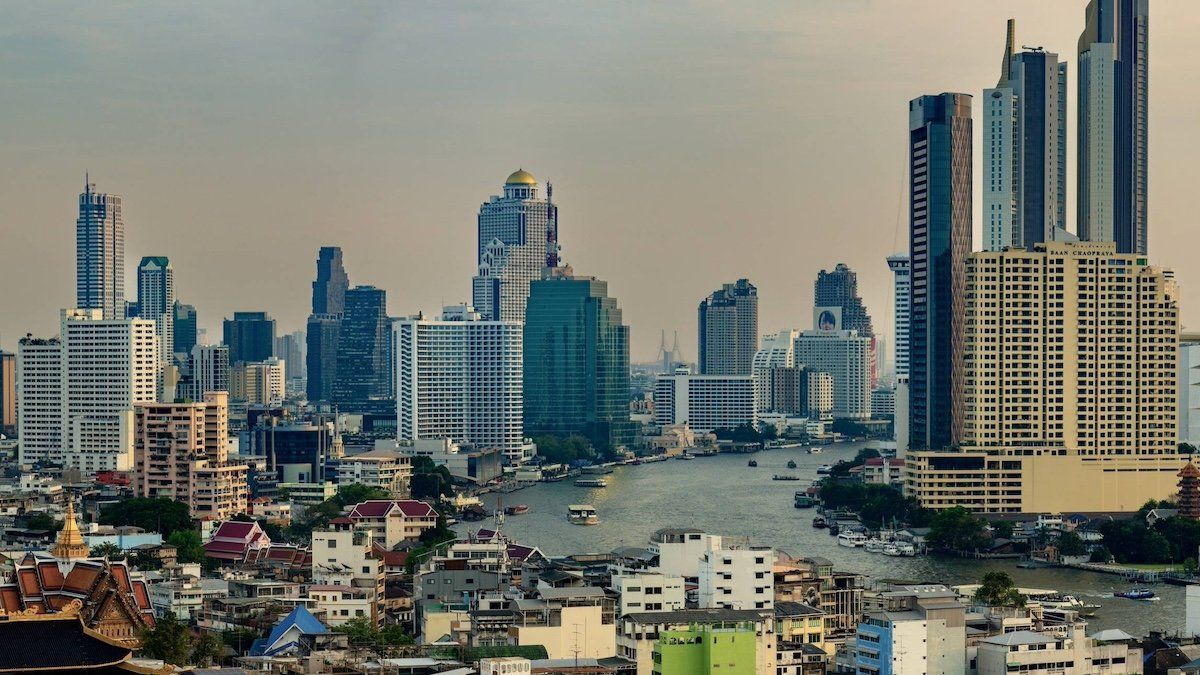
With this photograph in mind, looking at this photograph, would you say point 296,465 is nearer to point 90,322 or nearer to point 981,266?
point 90,322

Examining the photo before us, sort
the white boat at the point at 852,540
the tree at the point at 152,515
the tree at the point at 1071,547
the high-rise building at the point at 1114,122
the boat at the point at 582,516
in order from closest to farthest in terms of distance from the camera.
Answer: the tree at the point at 152,515 → the tree at the point at 1071,547 → the white boat at the point at 852,540 → the boat at the point at 582,516 → the high-rise building at the point at 1114,122

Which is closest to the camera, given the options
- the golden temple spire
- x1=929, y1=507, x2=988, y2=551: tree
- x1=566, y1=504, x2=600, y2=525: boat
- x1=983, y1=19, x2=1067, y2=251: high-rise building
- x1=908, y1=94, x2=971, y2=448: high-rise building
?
the golden temple spire

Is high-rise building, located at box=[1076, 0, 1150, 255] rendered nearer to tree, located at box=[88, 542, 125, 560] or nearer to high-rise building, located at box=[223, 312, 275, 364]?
tree, located at box=[88, 542, 125, 560]

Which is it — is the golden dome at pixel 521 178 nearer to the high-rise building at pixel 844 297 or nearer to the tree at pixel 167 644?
the high-rise building at pixel 844 297

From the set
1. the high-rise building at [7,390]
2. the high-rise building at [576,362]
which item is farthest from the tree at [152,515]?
the high-rise building at [576,362]

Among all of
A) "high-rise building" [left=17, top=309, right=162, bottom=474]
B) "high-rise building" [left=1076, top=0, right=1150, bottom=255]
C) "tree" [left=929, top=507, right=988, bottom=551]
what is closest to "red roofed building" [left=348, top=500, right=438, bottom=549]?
"tree" [left=929, top=507, right=988, bottom=551]

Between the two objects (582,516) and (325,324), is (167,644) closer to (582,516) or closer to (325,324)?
(582,516)
